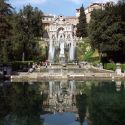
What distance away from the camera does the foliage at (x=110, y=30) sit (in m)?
58.6

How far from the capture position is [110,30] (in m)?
58.6

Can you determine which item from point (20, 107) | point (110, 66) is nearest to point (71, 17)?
point (110, 66)

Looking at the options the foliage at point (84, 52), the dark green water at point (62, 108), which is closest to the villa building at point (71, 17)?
the foliage at point (84, 52)

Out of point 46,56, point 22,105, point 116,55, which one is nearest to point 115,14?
point 116,55

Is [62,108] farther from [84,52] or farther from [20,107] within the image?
[84,52]

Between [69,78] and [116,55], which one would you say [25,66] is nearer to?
[116,55]

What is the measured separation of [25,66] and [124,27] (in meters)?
16.0

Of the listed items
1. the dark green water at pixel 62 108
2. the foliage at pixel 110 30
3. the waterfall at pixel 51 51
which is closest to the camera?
the dark green water at pixel 62 108

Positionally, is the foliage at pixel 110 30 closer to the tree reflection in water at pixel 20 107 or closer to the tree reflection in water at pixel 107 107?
the tree reflection in water at pixel 107 107

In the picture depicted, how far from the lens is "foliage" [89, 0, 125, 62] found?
192ft

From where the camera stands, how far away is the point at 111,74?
156 ft

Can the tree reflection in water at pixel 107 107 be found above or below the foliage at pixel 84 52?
below

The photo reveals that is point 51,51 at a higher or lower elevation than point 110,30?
→ lower

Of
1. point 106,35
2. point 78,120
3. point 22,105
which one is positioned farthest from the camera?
point 106,35
